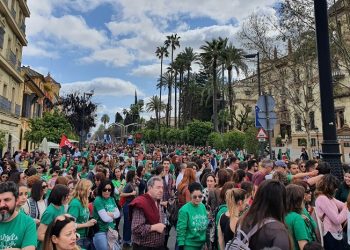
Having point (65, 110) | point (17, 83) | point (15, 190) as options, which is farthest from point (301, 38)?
point (65, 110)

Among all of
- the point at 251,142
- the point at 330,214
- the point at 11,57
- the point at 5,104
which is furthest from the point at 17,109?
the point at 330,214

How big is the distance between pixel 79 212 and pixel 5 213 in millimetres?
1636

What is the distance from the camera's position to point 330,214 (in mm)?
4141

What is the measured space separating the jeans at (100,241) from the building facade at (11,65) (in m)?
20.4

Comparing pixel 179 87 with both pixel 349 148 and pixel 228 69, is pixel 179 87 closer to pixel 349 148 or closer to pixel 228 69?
pixel 228 69

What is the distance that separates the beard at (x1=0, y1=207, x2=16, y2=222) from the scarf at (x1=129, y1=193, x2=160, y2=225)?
1389mm

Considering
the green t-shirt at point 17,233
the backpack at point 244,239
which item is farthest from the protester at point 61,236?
the backpack at point 244,239

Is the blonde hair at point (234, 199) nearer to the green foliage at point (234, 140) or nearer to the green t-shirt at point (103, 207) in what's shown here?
the green t-shirt at point (103, 207)

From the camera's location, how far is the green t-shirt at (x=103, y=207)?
5.03 meters

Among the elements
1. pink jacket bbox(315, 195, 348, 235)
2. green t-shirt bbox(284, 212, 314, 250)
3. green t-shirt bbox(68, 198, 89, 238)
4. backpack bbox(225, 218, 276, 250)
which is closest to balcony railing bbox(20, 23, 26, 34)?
green t-shirt bbox(68, 198, 89, 238)

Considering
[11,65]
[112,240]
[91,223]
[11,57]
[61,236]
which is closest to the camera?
[61,236]

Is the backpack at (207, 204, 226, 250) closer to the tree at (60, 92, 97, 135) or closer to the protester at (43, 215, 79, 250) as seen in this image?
the protester at (43, 215, 79, 250)

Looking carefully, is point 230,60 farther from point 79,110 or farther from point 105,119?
point 105,119

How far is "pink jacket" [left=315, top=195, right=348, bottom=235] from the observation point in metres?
4.14
